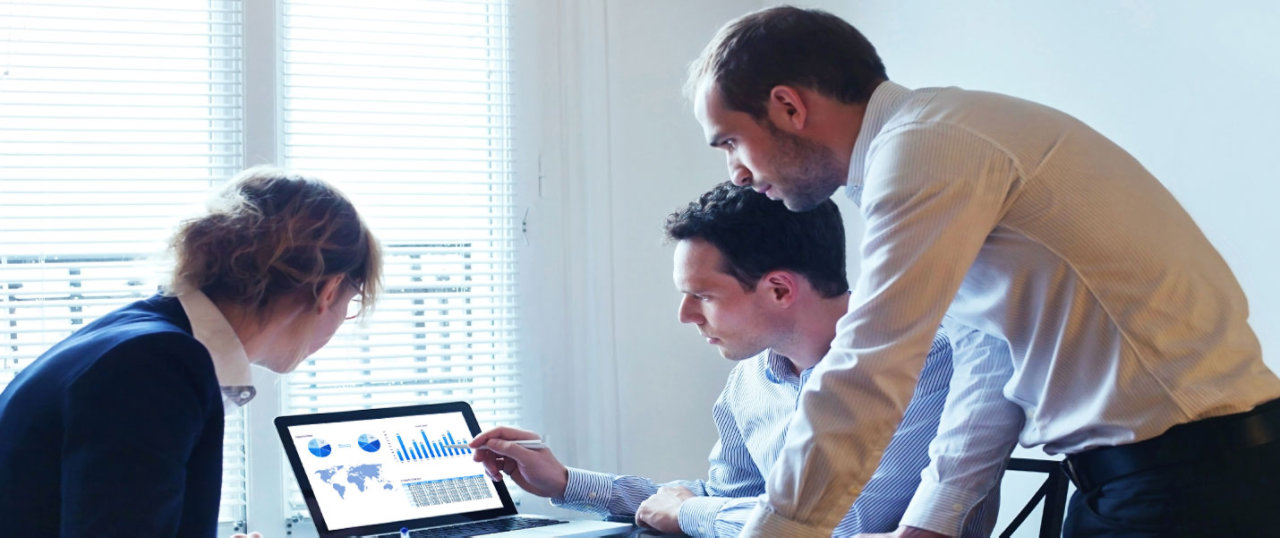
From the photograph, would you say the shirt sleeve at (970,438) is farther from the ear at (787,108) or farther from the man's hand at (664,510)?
the man's hand at (664,510)

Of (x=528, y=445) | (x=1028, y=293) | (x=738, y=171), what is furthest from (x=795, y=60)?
(x=528, y=445)

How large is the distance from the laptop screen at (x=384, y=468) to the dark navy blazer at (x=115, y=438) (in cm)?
79

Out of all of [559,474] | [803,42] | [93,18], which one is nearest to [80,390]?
[803,42]

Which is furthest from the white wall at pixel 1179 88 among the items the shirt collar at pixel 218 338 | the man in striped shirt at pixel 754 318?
the shirt collar at pixel 218 338

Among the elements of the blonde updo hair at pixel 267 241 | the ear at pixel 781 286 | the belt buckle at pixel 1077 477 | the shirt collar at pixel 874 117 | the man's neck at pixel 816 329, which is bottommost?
the belt buckle at pixel 1077 477

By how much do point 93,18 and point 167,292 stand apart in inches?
59.8

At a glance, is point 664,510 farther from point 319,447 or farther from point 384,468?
point 319,447

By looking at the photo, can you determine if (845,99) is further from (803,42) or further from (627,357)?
(627,357)

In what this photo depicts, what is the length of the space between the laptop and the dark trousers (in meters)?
1.12

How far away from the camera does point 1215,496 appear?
1157 millimetres

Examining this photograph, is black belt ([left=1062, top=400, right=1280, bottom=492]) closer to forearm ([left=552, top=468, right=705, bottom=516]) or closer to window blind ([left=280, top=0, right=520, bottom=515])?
forearm ([left=552, top=468, right=705, bottom=516])

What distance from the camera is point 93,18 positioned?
2613mm

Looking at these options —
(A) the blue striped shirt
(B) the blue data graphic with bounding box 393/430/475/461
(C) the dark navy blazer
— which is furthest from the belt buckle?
(B) the blue data graphic with bounding box 393/430/475/461

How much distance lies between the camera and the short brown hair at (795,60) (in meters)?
1.38
